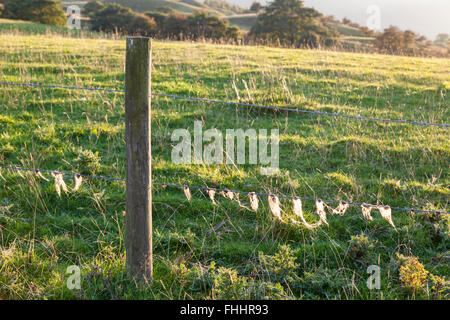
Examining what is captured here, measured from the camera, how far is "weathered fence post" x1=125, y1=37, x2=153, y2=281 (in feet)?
10.1

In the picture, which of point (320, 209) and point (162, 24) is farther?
point (162, 24)

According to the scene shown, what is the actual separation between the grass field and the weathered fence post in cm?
27

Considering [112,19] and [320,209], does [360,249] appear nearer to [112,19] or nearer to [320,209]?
[320,209]

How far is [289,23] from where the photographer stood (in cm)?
4150

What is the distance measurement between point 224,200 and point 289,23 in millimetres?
39750

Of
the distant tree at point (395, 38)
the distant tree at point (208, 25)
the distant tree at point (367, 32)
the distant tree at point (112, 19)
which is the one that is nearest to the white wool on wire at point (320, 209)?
the distant tree at point (208, 25)

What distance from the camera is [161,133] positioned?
7.01 m

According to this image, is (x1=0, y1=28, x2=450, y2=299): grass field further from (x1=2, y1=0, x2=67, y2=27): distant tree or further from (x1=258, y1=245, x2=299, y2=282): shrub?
(x1=2, y1=0, x2=67, y2=27): distant tree

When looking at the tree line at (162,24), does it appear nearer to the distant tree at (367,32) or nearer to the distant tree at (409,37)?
the distant tree at (409,37)

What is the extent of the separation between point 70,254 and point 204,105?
509 centimetres

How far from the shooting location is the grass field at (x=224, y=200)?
11.7 ft

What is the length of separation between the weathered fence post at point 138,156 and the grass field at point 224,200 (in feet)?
0.89

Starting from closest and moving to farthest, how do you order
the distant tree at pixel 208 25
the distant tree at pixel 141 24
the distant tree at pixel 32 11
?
the distant tree at pixel 208 25, the distant tree at pixel 141 24, the distant tree at pixel 32 11

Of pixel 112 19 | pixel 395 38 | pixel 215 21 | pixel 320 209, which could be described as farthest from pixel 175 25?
pixel 320 209
